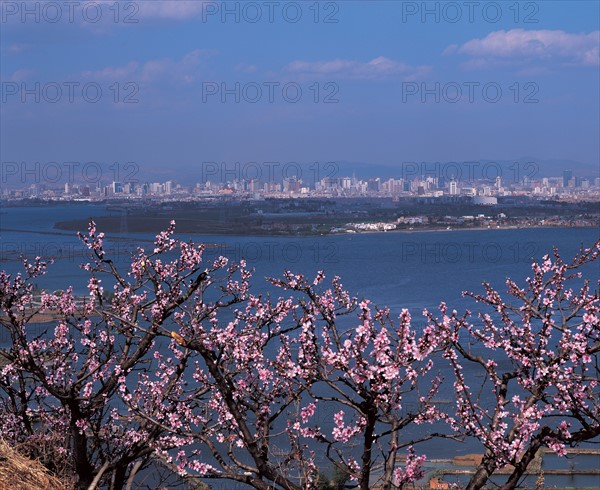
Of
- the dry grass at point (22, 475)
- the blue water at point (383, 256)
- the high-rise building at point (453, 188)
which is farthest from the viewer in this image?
the high-rise building at point (453, 188)

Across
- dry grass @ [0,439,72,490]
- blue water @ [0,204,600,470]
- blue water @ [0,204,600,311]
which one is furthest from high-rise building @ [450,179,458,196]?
dry grass @ [0,439,72,490]

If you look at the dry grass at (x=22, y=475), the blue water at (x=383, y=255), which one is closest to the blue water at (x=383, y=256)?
the blue water at (x=383, y=255)

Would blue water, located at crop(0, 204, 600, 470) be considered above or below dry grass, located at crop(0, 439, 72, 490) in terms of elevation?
below

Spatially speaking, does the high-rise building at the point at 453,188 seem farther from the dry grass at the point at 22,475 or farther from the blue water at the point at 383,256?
the dry grass at the point at 22,475

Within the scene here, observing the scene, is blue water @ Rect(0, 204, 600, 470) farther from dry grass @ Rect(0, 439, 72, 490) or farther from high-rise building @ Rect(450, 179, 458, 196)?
high-rise building @ Rect(450, 179, 458, 196)

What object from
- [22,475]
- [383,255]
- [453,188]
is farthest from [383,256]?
[453,188]

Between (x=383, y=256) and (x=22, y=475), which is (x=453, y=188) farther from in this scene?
(x=22, y=475)

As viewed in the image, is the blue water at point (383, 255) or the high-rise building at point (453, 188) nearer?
the blue water at point (383, 255)

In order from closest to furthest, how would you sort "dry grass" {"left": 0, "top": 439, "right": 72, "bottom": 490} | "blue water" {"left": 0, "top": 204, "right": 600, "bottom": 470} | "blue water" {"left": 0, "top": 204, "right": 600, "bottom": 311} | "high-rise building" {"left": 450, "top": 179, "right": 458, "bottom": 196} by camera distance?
"dry grass" {"left": 0, "top": 439, "right": 72, "bottom": 490} → "blue water" {"left": 0, "top": 204, "right": 600, "bottom": 470} → "blue water" {"left": 0, "top": 204, "right": 600, "bottom": 311} → "high-rise building" {"left": 450, "top": 179, "right": 458, "bottom": 196}

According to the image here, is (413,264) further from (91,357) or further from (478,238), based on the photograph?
(91,357)
